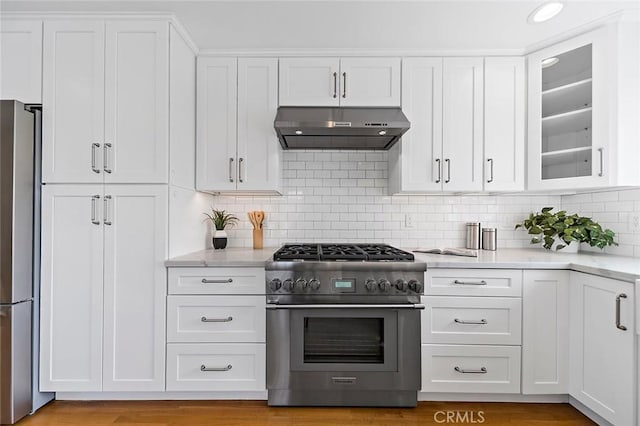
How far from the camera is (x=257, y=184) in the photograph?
254cm

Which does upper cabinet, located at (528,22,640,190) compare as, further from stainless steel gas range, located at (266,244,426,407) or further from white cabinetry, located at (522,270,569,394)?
stainless steel gas range, located at (266,244,426,407)

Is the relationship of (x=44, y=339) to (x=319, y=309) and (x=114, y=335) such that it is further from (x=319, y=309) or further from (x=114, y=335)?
(x=319, y=309)

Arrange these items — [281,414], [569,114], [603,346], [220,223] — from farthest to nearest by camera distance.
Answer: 1. [220,223]
2. [569,114]
3. [281,414]
4. [603,346]

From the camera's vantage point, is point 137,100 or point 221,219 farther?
point 221,219

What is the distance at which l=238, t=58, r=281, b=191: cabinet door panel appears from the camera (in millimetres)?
2518

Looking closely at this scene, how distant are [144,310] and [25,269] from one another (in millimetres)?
691

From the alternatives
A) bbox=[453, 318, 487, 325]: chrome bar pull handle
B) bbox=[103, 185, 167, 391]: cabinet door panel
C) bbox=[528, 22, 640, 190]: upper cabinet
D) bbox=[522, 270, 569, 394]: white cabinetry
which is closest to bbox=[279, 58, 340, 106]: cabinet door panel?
bbox=[103, 185, 167, 391]: cabinet door panel

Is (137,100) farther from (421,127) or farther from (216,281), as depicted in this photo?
(421,127)

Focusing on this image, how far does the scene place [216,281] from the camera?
208 centimetres

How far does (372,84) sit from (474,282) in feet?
5.06

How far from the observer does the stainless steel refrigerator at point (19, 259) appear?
1.88 meters

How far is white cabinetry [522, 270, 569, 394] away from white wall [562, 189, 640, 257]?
28.5 inches

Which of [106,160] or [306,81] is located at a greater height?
[306,81]

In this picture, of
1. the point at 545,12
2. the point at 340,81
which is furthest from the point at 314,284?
the point at 545,12
